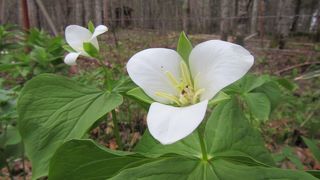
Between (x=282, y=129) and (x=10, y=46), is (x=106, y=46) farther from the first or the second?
(x=282, y=129)

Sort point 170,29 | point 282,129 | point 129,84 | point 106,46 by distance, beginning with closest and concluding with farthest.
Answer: point 129,84
point 106,46
point 282,129
point 170,29

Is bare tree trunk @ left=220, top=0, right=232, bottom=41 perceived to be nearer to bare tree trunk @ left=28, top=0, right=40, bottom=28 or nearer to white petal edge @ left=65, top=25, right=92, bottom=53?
white petal edge @ left=65, top=25, right=92, bottom=53

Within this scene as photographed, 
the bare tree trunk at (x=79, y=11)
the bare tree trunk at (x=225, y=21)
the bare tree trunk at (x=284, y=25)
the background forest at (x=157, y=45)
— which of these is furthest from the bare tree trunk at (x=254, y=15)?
the bare tree trunk at (x=79, y=11)

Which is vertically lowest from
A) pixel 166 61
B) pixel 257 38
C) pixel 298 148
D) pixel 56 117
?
pixel 298 148

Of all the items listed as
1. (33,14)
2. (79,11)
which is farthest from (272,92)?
(33,14)

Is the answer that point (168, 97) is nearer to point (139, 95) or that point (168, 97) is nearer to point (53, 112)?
point (139, 95)

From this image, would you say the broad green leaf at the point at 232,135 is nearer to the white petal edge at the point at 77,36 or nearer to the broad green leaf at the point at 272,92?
the white petal edge at the point at 77,36

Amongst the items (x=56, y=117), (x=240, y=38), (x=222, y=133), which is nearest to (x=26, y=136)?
(x=56, y=117)
